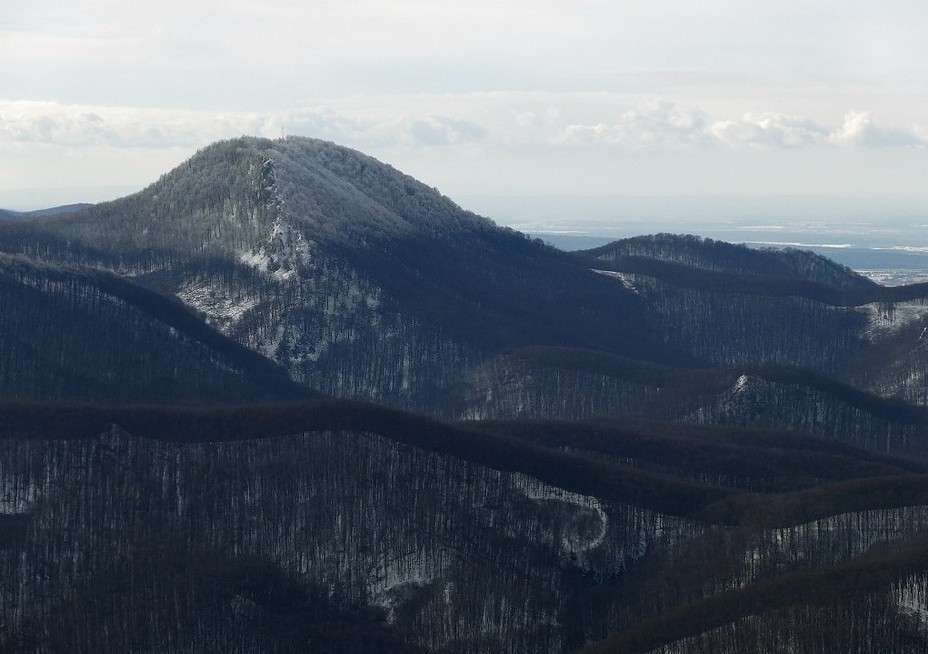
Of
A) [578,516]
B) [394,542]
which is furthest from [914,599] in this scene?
[394,542]

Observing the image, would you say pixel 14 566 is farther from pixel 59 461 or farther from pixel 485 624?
pixel 485 624

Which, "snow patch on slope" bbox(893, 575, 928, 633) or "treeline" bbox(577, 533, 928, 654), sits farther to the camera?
"treeline" bbox(577, 533, 928, 654)

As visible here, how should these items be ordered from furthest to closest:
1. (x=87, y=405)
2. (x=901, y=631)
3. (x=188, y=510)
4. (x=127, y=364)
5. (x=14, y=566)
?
1. (x=127, y=364)
2. (x=87, y=405)
3. (x=188, y=510)
4. (x=14, y=566)
5. (x=901, y=631)

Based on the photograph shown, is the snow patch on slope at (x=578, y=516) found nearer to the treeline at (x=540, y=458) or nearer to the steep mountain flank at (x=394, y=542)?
the steep mountain flank at (x=394, y=542)

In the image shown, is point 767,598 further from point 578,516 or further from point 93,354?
point 93,354

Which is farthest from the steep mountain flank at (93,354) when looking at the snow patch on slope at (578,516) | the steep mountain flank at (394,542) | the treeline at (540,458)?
the snow patch on slope at (578,516)

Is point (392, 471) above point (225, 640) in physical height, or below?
above

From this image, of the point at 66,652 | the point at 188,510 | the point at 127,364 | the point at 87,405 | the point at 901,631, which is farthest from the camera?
the point at 127,364

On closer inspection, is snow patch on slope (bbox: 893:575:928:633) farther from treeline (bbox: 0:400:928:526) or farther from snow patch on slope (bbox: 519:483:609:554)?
snow patch on slope (bbox: 519:483:609:554)

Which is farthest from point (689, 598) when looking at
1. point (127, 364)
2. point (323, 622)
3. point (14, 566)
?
point (127, 364)

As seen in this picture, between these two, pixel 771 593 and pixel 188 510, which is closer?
pixel 771 593

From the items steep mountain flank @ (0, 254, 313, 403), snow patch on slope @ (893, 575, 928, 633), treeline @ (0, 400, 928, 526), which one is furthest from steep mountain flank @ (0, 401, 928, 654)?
steep mountain flank @ (0, 254, 313, 403)
